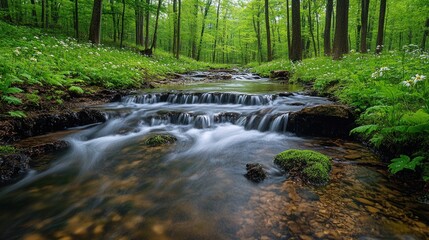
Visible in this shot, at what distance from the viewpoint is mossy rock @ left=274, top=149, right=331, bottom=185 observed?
3.72 metres

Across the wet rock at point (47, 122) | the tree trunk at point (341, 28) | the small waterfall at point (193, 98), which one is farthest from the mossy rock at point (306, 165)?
the tree trunk at point (341, 28)

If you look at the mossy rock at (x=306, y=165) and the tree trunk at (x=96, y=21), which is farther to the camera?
the tree trunk at (x=96, y=21)

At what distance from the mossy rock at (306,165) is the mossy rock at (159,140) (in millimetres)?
2507

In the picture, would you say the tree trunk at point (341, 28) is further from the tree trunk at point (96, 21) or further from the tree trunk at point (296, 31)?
the tree trunk at point (96, 21)

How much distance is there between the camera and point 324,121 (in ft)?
18.8

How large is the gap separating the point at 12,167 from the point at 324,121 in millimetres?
5908

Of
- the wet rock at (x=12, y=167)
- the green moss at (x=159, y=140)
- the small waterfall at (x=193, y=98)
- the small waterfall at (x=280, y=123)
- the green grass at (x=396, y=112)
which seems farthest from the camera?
the small waterfall at (x=193, y=98)

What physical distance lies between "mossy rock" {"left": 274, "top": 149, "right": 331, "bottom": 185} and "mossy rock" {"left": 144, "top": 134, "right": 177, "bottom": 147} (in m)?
2.51

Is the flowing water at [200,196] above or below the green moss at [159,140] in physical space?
below

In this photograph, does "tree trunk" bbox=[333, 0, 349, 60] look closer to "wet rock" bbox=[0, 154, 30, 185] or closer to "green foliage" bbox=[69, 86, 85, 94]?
"green foliage" bbox=[69, 86, 85, 94]

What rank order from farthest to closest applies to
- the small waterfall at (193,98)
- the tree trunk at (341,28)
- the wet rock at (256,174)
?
the tree trunk at (341,28) → the small waterfall at (193,98) → the wet rock at (256,174)

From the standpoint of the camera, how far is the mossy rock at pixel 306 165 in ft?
12.2

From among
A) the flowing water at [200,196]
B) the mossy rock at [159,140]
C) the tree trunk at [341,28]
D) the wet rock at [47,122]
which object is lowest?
the flowing water at [200,196]

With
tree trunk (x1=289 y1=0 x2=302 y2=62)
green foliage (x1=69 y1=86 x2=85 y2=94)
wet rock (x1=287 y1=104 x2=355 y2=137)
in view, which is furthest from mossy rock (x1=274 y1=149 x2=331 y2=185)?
tree trunk (x1=289 y1=0 x2=302 y2=62)
